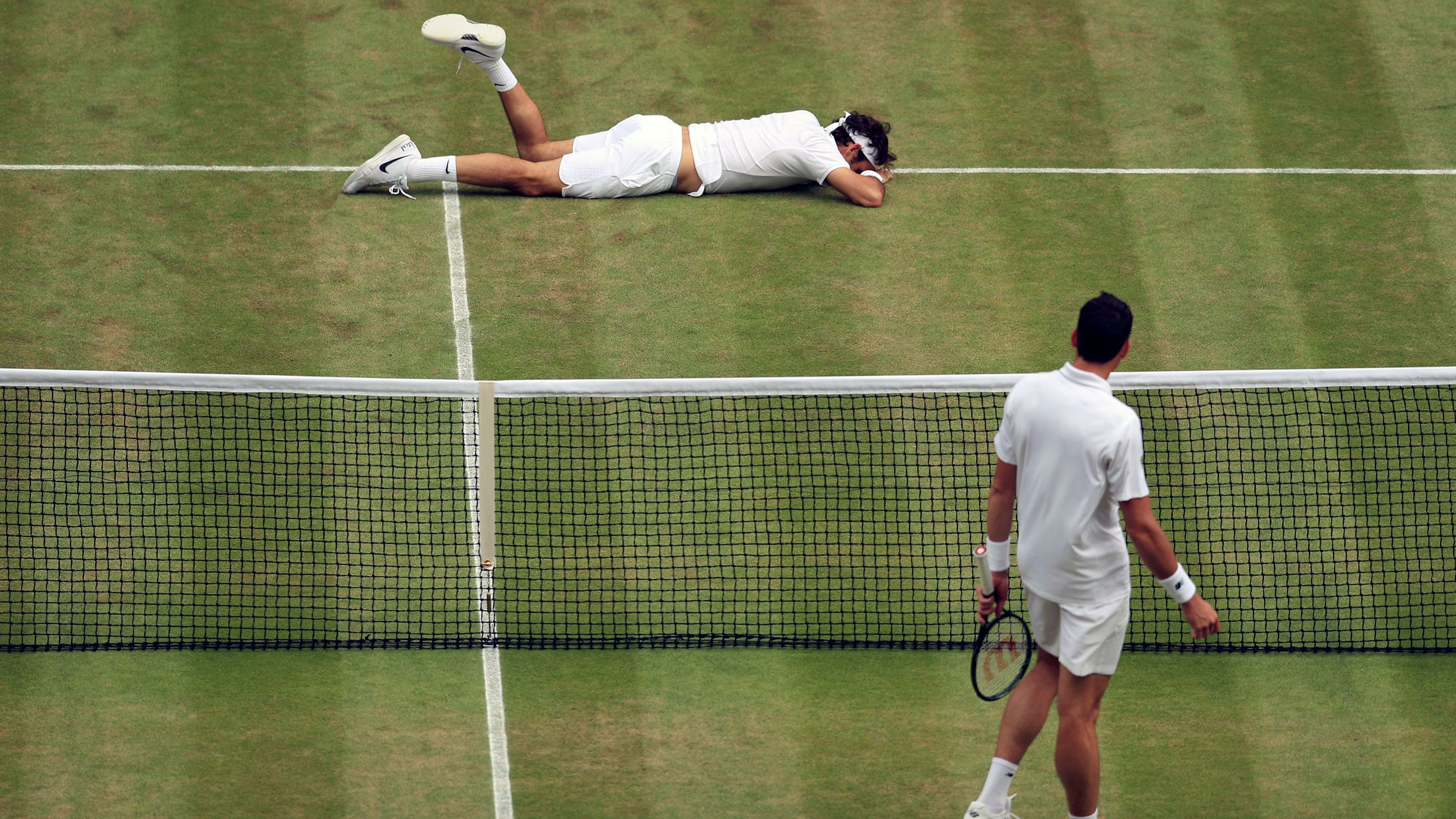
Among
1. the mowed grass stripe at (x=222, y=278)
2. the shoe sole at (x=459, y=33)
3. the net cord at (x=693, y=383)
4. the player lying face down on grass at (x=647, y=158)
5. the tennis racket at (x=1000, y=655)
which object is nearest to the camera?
the tennis racket at (x=1000, y=655)

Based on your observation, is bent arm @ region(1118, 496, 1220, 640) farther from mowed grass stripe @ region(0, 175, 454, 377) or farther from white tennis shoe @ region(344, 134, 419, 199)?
white tennis shoe @ region(344, 134, 419, 199)

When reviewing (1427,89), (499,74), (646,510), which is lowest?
(646,510)

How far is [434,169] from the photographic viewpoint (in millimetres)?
11547

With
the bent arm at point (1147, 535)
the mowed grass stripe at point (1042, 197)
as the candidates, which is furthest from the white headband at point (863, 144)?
the bent arm at point (1147, 535)

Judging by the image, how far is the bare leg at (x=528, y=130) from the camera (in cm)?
1154

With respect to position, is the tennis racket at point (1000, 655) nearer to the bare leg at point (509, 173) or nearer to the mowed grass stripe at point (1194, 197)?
the mowed grass stripe at point (1194, 197)

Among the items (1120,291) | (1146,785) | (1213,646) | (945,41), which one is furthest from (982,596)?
(945,41)

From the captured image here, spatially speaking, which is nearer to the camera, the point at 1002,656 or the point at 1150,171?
the point at 1002,656

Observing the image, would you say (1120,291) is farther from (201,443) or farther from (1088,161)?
(201,443)

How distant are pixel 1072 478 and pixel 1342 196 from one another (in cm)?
652

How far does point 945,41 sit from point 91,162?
6.33 m

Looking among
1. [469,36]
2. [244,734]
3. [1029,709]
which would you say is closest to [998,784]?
[1029,709]

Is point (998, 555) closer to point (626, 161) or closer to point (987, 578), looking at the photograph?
point (987, 578)

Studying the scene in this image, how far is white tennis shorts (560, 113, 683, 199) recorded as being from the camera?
1159 centimetres
